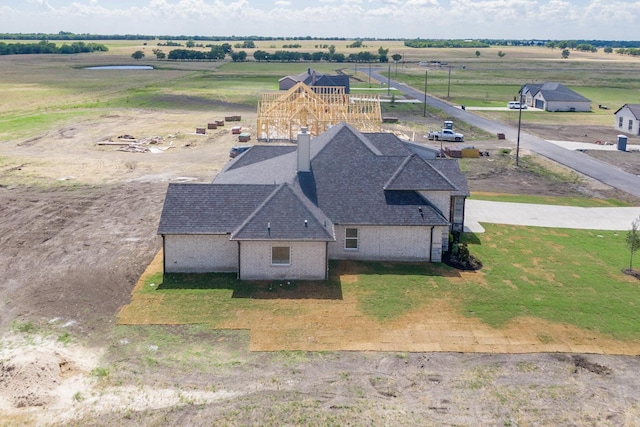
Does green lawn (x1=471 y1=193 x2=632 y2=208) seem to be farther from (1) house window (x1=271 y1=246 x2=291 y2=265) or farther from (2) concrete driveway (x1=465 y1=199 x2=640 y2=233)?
(1) house window (x1=271 y1=246 x2=291 y2=265)

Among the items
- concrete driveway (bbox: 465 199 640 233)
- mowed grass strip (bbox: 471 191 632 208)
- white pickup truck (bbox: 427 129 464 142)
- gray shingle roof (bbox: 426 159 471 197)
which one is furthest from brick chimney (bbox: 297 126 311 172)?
white pickup truck (bbox: 427 129 464 142)

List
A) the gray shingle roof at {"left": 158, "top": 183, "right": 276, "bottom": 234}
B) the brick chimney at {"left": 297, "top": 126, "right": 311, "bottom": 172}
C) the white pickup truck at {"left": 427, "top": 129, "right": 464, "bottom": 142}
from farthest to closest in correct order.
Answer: the white pickup truck at {"left": 427, "top": 129, "right": 464, "bottom": 142} → the brick chimney at {"left": 297, "top": 126, "right": 311, "bottom": 172} → the gray shingle roof at {"left": 158, "top": 183, "right": 276, "bottom": 234}

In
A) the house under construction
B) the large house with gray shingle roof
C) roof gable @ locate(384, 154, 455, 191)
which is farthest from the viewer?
the house under construction

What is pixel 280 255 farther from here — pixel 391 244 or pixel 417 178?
pixel 417 178

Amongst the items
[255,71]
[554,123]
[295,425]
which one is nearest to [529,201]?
[295,425]

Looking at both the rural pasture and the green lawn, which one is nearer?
the rural pasture

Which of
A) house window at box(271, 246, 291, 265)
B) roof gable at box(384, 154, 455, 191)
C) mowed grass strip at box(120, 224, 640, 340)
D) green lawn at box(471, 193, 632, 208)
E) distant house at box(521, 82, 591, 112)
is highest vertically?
distant house at box(521, 82, 591, 112)

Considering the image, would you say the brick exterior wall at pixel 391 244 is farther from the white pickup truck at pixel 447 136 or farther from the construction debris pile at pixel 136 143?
the white pickup truck at pixel 447 136

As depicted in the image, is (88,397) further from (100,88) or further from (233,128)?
(100,88)
